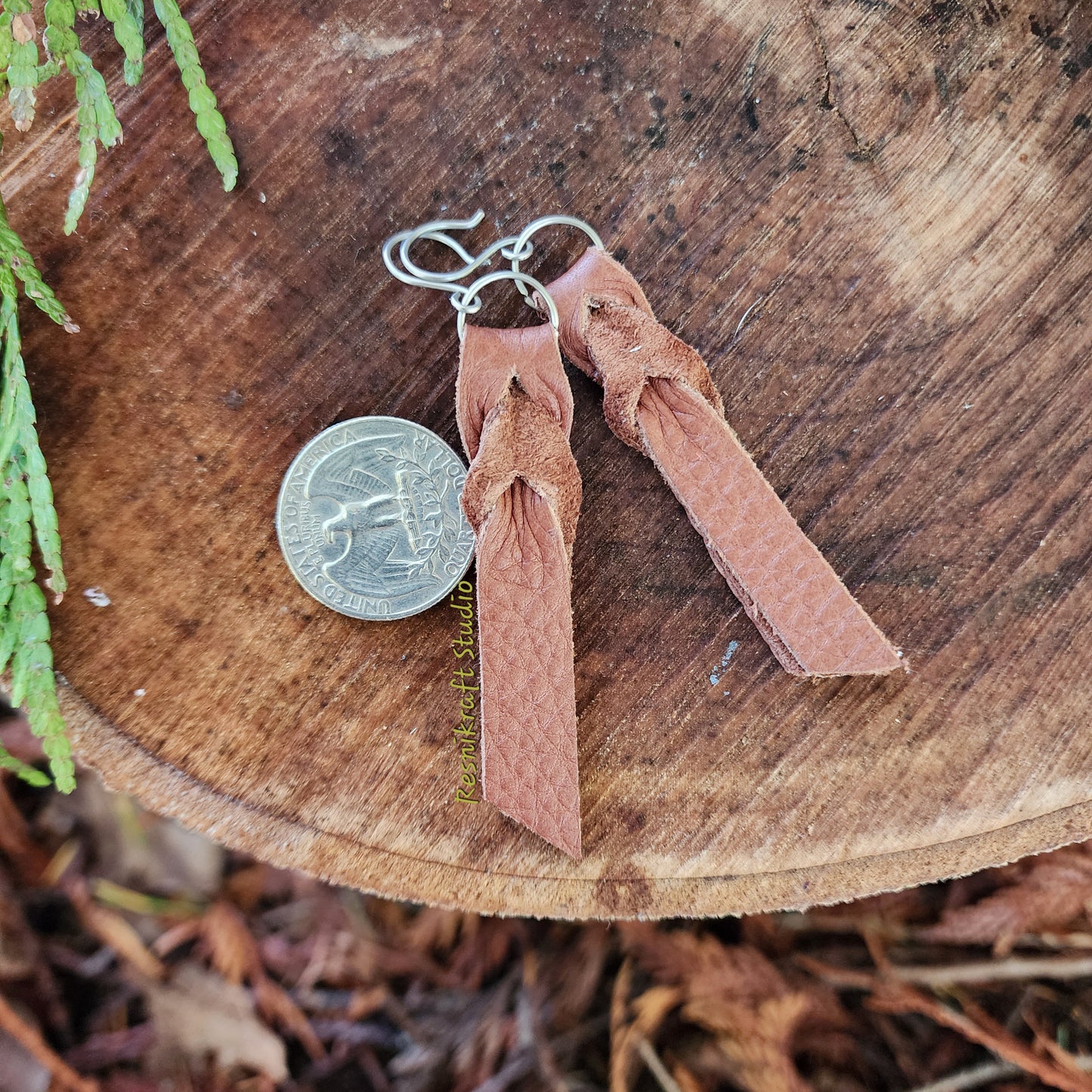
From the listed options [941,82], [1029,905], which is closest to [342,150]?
[941,82]

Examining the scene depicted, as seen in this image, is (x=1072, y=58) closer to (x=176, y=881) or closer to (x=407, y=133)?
(x=407, y=133)

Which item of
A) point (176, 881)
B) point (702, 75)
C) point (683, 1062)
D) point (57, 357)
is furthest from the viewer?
point (176, 881)

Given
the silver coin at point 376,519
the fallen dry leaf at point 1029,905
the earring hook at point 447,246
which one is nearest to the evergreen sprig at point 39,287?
the earring hook at point 447,246

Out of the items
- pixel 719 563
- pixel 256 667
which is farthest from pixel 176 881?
pixel 719 563

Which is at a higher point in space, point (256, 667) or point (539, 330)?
point (539, 330)

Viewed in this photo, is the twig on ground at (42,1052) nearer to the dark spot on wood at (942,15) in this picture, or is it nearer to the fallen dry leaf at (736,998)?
the fallen dry leaf at (736,998)

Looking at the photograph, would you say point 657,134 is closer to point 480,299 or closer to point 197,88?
point 480,299
